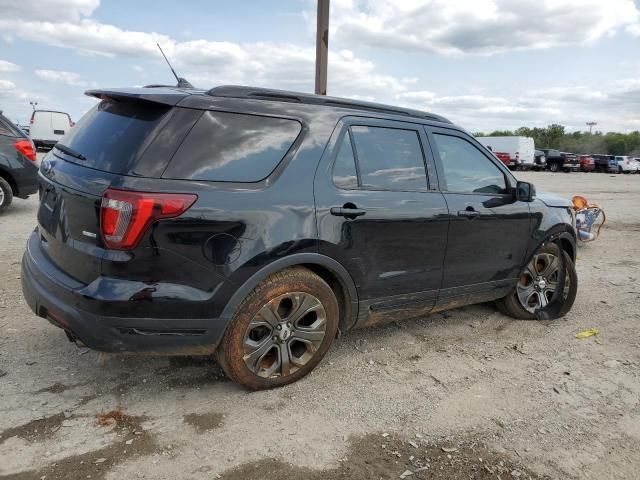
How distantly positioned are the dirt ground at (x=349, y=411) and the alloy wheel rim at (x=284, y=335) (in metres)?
0.18

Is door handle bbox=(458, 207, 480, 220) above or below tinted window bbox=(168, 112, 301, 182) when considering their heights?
below

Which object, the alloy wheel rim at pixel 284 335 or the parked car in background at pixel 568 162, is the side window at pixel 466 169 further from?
the parked car in background at pixel 568 162

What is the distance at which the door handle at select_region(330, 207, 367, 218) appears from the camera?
3.15 metres

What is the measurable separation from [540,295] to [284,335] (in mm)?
2766

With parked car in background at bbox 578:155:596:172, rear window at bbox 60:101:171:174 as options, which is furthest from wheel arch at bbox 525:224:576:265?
parked car in background at bbox 578:155:596:172

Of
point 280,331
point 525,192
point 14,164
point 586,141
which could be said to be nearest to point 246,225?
point 280,331

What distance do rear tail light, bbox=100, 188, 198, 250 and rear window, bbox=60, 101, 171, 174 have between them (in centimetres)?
19

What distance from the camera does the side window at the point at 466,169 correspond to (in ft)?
12.7

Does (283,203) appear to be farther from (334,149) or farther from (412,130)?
(412,130)

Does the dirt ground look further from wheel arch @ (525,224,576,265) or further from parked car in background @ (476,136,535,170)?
parked car in background @ (476,136,535,170)

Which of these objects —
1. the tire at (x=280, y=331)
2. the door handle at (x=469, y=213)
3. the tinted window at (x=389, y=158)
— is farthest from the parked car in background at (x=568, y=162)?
the tire at (x=280, y=331)

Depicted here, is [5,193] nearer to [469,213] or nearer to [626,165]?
[469,213]

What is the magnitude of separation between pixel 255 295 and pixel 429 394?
1.29 m

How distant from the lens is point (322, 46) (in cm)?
681
